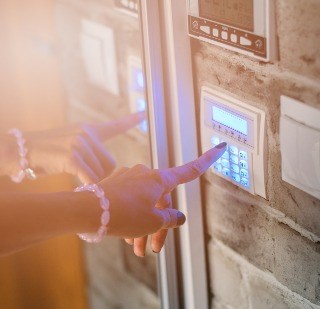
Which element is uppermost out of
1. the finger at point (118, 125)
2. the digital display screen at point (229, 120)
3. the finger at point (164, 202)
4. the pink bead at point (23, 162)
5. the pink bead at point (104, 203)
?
the digital display screen at point (229, 120)

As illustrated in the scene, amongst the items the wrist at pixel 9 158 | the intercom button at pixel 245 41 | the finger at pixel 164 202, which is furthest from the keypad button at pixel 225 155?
the wrist at pixel 9 158

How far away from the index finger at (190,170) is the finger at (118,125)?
38cm

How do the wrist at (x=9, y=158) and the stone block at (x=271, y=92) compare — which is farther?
the wrist at (x=9, y=158)

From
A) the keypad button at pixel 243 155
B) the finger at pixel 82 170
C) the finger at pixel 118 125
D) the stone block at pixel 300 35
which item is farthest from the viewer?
the finger at pixel 118 125

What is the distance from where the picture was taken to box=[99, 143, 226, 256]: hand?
109 centimetres

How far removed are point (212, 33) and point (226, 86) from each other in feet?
0.35

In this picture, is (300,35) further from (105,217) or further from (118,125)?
(118,125)

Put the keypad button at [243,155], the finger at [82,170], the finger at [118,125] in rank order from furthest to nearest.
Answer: the finger at [118,125], the finger at [82,170], the keypad button at [243,155]

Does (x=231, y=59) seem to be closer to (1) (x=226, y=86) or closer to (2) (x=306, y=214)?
(1) (x=226, y=86)

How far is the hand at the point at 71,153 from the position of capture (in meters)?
1.38

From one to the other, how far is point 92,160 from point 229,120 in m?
0.35

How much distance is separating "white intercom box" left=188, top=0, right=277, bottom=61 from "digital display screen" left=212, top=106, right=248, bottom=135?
13 centimetres

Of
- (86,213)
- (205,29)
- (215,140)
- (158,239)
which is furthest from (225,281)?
(205,29)

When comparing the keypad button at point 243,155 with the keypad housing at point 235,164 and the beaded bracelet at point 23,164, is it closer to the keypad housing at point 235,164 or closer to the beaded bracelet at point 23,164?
the keypad housing at point 235,164
